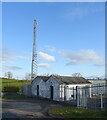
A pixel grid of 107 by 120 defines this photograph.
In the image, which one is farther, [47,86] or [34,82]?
[34,82]

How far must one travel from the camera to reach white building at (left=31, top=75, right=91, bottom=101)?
101 ft

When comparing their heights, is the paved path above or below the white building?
below

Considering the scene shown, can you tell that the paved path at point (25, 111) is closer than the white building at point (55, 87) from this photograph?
Yes

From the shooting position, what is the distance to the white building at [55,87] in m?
30.6

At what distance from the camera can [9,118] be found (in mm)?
14984

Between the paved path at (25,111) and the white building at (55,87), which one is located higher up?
the white building at (55,87)

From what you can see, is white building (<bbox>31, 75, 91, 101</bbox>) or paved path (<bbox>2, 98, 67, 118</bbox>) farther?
white building (<bbox>31, 75, 91, 101</bbox>)

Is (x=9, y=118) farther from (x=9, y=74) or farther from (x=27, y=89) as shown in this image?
(x=9, y=74)

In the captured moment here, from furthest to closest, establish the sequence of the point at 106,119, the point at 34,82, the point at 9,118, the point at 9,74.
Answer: the point at 9,74
the point at 34,82
the point at 9,118
the point at 106,119

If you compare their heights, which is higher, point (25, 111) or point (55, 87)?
point (55, 87)

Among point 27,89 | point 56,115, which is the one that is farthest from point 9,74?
point 56,115

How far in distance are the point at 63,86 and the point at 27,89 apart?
9.14 metres

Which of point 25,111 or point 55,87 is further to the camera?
point 55,87

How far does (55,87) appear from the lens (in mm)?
31828
